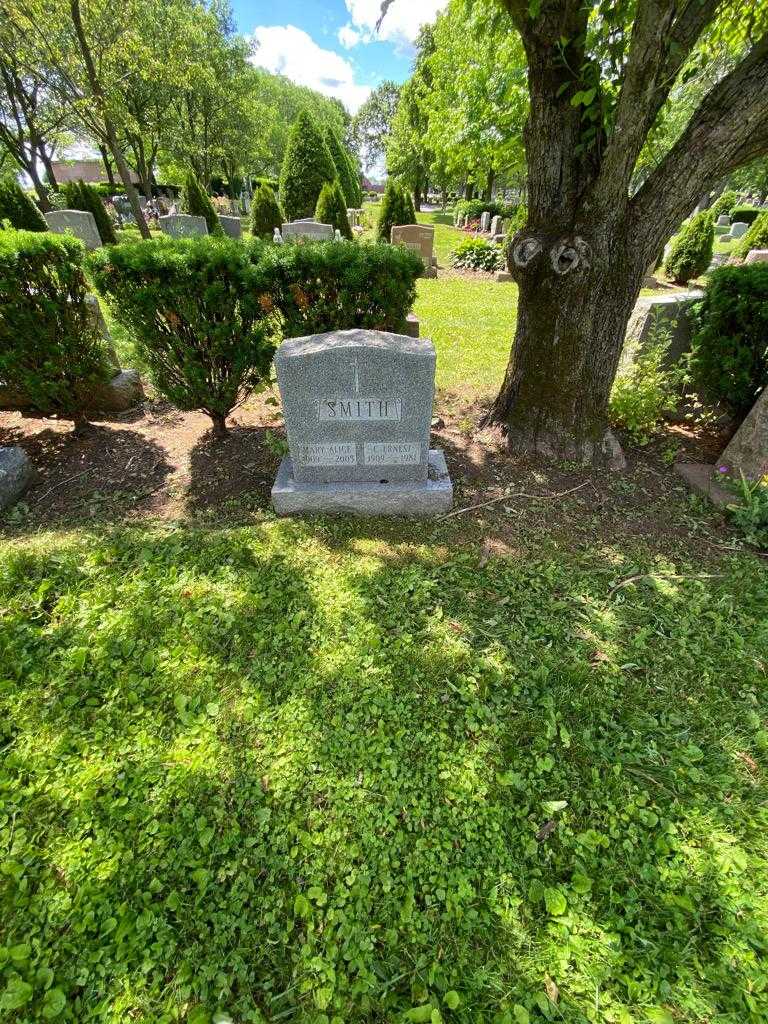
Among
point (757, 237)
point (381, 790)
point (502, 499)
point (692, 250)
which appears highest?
point (757, 237)

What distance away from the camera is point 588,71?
305 cm

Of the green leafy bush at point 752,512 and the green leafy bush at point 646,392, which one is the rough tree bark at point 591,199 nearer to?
the green leafy bush at point 646,392

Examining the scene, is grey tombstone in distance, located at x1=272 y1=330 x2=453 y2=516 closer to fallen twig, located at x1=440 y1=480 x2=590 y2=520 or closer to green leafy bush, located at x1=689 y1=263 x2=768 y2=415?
fallen twig, located at x1=440 y1=480 x2=590 y2=520

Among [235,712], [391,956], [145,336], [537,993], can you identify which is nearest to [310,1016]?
[391,956]

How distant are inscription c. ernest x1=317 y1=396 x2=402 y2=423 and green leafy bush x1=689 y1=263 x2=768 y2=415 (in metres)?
3.02

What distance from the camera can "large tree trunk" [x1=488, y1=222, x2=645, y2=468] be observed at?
3510 millimetres

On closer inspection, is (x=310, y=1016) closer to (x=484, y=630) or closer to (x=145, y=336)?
(x=484, y=630)

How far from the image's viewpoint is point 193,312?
3797mm

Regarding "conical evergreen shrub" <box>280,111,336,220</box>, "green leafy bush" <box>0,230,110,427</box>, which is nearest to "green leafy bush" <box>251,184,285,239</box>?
"conical evergreen shrub" <box>280,111,336,220</box>

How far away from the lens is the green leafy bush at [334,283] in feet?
12.7

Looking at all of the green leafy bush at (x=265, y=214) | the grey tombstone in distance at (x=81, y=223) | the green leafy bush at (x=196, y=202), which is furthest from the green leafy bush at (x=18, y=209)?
the green leafy bush at (x=265, y=214)

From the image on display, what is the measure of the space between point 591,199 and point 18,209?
18568 millimetres

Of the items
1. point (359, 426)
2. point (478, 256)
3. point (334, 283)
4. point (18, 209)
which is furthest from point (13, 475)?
point (18, 209)

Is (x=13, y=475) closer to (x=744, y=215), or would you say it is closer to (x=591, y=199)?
(x=591, y=199)
